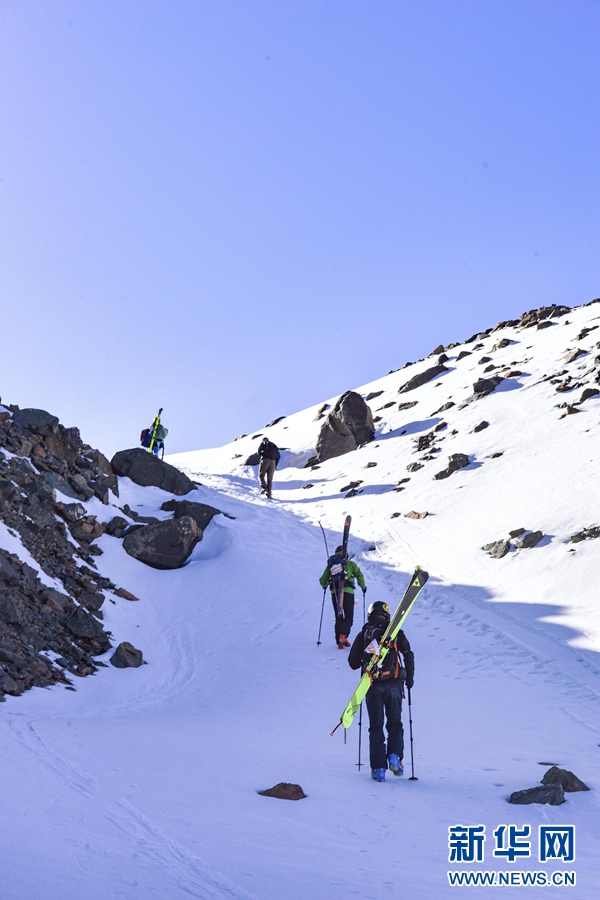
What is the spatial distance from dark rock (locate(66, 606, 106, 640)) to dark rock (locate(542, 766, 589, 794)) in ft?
27.7

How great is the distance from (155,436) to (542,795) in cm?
2428

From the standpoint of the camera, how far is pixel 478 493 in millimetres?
22312

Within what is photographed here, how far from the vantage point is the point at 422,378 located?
148ft

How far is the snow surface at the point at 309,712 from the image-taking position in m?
4.79

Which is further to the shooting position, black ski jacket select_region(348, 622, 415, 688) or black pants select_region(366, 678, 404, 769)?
black ski jacket select_region(348, 622, 415, 688)

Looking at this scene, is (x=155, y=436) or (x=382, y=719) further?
(x=155, y=436)

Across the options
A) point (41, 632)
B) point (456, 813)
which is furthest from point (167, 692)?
point (456, 813)

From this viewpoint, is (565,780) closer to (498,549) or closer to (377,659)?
(377,659)

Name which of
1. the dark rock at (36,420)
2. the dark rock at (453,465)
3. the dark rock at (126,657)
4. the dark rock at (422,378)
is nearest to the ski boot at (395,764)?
Answer: the dark rock at (126,657)

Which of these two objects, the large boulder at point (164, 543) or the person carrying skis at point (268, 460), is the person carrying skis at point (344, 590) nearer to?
the large boulder at point (164, 543)

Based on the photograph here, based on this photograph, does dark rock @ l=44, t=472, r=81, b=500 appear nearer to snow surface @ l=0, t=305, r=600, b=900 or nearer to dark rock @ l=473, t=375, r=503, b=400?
snow surface @ l=0, t=305, r=600, b=900

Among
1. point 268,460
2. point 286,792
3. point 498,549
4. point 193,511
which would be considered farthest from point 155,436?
point 286,792

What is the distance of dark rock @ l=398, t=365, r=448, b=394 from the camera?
Answer: 44.8m

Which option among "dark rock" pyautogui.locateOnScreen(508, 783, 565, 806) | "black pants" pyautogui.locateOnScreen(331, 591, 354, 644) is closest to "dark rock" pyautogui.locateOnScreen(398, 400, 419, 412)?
"black pants" pyautogui.locateOnScreen(331, 591, 354, 644)
